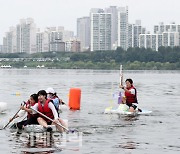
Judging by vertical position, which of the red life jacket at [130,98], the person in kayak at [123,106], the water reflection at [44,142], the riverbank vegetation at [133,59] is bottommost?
the water reflection at [44,142]

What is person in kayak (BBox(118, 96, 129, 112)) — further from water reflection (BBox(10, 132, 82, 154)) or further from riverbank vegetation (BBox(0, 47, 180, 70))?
riverbank vegetation (BBox(0, 47, 180, 70))

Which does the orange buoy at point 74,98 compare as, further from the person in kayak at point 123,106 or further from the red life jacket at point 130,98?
the red life jacket at point 130,98

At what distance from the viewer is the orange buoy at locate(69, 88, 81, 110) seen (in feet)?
104

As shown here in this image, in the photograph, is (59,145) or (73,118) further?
(73,118)

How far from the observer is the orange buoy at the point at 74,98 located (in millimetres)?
31844

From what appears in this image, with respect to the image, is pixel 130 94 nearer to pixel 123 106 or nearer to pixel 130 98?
pixel 130 98

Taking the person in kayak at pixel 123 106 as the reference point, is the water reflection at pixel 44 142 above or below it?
below

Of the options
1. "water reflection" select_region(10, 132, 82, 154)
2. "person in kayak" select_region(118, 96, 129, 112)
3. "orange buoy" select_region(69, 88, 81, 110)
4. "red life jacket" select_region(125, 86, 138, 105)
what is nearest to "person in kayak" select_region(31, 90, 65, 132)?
"water reflection" select_region(10, 132, 82, 154)

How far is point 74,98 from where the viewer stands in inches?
1264

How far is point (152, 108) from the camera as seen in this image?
34625mm

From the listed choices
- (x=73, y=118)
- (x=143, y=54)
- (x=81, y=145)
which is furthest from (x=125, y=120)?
(x=143, y=54)

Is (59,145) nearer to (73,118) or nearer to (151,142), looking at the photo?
(151,142)

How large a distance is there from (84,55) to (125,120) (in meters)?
172

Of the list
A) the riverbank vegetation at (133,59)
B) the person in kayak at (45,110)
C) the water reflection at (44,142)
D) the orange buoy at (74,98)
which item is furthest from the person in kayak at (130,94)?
the riverbank vegetation at (133,59)
